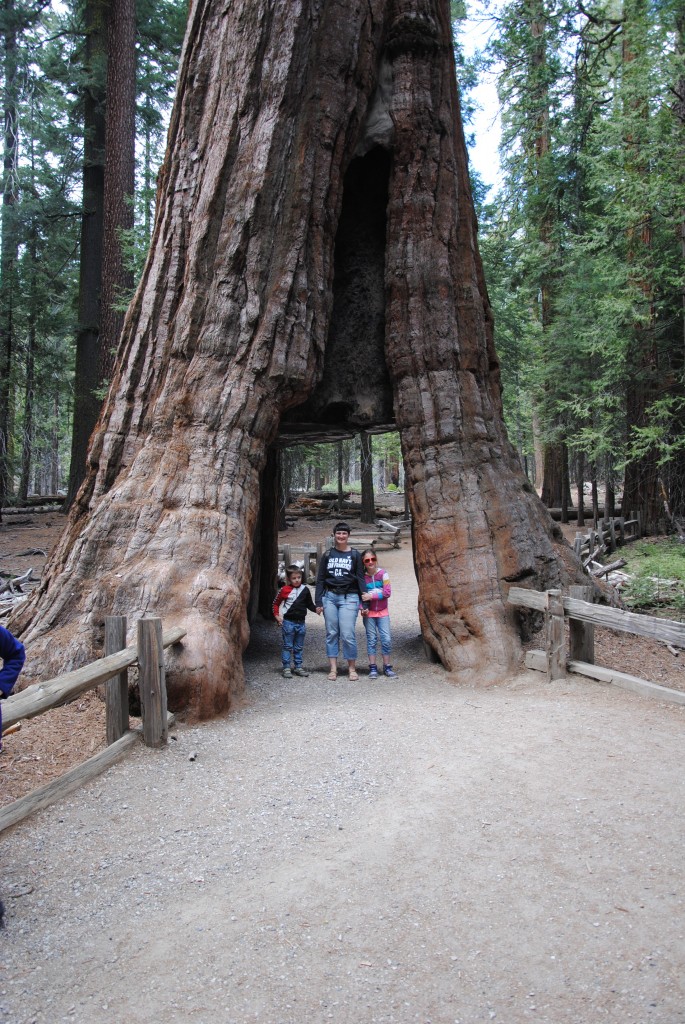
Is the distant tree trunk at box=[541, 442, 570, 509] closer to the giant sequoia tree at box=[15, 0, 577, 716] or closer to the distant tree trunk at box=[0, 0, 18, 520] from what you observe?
the giant sequoia tree at box=[15, 0, 577, 716]

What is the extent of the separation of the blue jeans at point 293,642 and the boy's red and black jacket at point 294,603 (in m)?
0.12

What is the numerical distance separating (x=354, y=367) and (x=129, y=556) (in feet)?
14.9

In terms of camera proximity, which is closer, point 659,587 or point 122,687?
point 122,687

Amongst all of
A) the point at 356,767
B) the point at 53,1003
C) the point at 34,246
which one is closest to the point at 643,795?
the point at 356,767

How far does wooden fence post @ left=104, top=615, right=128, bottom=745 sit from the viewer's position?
17.7 feet

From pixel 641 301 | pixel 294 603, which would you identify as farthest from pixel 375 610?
pixel 641 301

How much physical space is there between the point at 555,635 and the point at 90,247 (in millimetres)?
16704

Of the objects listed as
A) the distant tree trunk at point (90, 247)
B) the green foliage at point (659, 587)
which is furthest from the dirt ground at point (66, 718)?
the distant tree trunk at point (90, 247)

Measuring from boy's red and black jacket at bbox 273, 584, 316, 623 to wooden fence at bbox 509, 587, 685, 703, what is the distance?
93.2 inches

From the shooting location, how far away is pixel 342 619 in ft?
27.8

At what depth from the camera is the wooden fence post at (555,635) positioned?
285 inches

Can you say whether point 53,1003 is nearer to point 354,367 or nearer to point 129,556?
point 129,556

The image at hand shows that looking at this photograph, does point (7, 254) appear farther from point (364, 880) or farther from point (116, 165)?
point (364, 880)

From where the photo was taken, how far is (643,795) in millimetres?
4754
